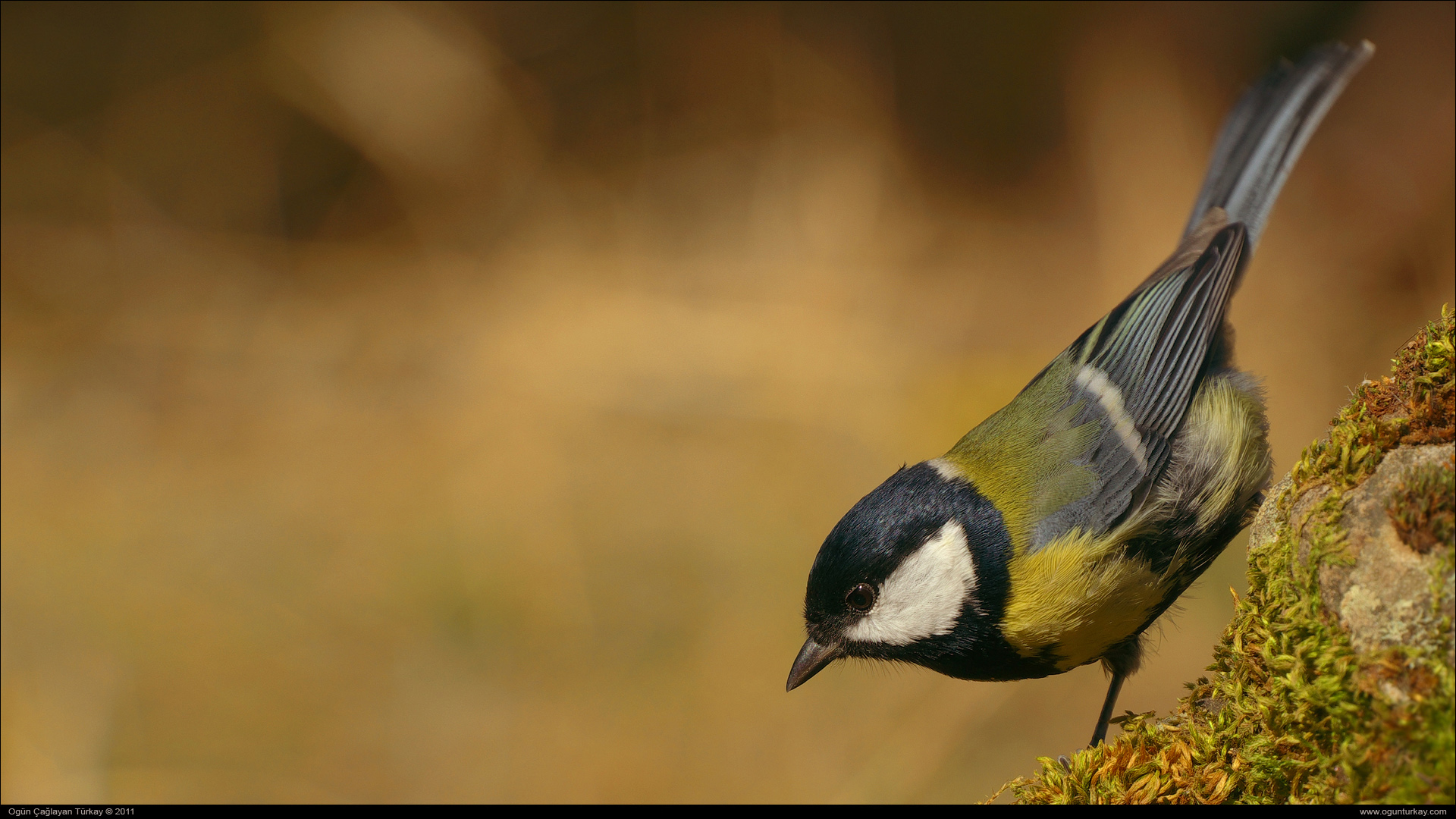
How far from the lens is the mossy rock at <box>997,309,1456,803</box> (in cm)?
74

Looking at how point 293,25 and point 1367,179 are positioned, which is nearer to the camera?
point 293,25

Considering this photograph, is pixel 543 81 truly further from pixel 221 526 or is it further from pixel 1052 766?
pixel 1052 766

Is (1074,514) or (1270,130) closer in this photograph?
(1074,514)

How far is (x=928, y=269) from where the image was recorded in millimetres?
4207

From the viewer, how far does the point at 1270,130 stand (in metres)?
1.96

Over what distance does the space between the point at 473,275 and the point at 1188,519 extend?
3.52m

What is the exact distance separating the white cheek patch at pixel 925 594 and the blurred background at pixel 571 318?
1807 millimetres

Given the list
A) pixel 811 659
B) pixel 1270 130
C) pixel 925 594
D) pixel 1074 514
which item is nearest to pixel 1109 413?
pixel 1074 514

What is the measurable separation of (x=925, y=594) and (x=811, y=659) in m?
0.24

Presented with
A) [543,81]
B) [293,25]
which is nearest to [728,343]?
[543,81]

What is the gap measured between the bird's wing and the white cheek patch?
0.11m

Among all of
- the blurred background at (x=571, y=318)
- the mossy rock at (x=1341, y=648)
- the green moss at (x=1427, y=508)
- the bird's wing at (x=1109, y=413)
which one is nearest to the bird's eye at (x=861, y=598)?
the bird's wing at (x=1109, y=413)

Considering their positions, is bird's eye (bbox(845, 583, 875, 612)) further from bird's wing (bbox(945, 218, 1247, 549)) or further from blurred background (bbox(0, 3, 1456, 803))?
blurred background (bbox(0, 3, 1456, 803))

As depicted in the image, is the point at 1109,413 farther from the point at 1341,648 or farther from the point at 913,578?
the point at 1341,648
